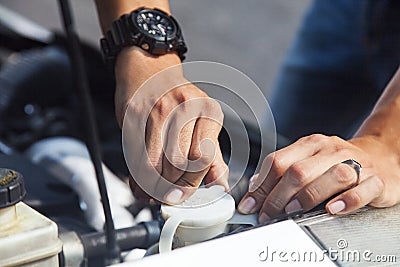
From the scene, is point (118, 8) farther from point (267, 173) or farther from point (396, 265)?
point (396, 265)

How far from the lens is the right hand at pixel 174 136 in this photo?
1.06 meters

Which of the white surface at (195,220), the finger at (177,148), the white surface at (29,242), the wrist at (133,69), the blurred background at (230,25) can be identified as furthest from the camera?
the blurred background at (230,25)

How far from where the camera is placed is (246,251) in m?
0.91

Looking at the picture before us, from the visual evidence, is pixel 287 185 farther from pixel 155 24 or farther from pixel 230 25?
pixel 230 25

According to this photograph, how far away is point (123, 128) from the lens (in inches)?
48.4

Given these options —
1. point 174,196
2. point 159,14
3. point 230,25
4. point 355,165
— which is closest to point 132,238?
point 174,196

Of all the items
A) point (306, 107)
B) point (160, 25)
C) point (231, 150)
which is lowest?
point (306, 107)

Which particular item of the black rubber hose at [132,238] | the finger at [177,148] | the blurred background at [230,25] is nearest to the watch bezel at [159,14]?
the finger at [177,148]

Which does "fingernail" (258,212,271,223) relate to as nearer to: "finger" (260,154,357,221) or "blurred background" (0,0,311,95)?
"finger" (260,154,357,221)

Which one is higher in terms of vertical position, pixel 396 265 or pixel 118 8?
pixel 118 8

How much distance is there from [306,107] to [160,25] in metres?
0.81

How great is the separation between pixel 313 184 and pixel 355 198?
2.4 inches

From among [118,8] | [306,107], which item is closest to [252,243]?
[118,8]

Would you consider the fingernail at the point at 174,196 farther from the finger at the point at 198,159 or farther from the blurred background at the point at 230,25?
the blurred background at the point at 230,25
